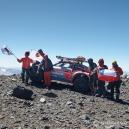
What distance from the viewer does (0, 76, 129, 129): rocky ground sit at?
1274 centimetres

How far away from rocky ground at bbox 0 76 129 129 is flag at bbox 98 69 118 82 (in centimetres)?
113

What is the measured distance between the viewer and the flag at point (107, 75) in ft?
62.9

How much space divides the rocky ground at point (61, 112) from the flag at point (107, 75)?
1.13 meters

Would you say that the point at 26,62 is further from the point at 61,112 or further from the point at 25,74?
the point at 61,112

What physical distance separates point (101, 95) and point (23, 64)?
202 inches

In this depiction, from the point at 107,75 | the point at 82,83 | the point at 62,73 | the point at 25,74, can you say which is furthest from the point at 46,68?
the point at 107,75

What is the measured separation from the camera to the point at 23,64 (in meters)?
22.0

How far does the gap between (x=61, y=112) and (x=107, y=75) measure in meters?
5.52

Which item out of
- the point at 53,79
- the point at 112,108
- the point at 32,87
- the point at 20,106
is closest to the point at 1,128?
the point at 20,106

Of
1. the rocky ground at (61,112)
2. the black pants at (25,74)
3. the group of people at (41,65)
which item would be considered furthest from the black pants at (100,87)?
the black pants at (25,74)

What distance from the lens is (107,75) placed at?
19453 millimetres

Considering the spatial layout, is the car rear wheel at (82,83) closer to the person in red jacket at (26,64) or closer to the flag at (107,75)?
the flag at (107,75)

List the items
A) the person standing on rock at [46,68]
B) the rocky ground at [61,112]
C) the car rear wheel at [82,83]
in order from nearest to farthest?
the rocky ground at [61,112]
the car rear wheel at [82,83]
the person standing on rock at [46,68]

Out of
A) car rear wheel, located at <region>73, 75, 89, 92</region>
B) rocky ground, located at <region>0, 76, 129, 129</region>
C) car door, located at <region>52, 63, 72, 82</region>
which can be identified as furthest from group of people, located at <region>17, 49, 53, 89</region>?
rocky ground, located at <region>0, 76, 129, 129</region>
